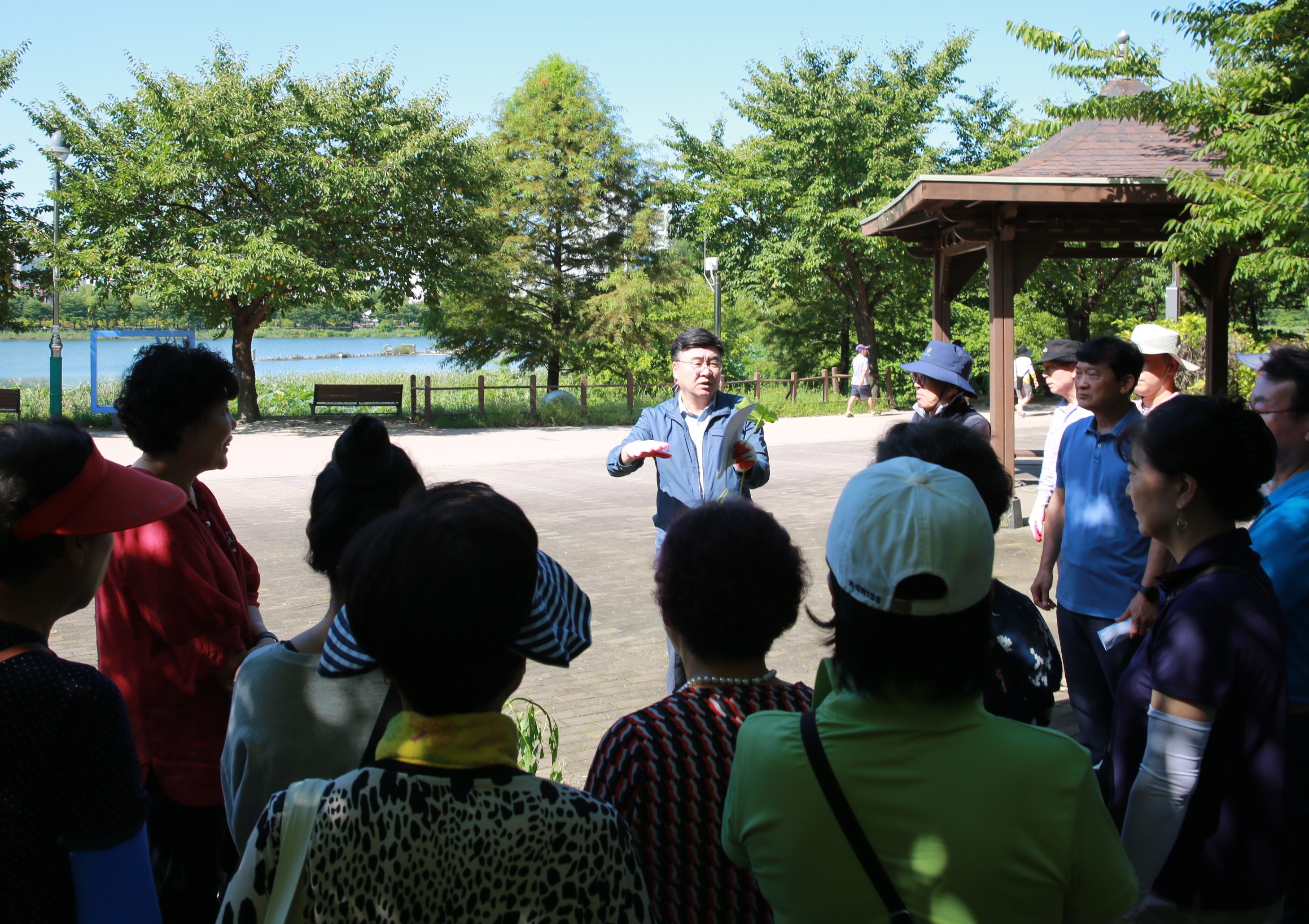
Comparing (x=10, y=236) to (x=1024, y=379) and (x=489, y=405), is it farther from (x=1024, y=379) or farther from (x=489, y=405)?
(x=1024, y=379)

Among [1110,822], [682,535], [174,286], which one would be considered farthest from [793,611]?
[174,286]

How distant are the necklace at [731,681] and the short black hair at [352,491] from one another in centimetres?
88

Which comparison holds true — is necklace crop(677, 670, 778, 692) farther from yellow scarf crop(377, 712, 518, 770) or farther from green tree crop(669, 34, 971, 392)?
green tree crop(669, 34, 971, 392)

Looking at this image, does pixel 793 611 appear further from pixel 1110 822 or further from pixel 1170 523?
pixel 1170 523

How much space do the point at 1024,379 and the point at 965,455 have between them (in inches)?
963

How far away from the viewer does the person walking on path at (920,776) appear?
151 cm

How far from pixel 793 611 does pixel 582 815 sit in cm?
76

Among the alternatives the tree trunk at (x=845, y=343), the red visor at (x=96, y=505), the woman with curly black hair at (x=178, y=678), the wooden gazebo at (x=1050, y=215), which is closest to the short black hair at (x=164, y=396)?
the woman with curly black hair at (x=178, y=678)

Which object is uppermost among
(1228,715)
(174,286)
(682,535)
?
(174,286)

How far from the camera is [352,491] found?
2.48 metres

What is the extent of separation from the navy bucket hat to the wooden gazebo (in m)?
4.52

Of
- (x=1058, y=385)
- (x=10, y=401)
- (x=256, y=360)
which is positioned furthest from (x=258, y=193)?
(x=256, y=360)

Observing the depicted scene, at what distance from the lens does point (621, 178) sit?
108 ft

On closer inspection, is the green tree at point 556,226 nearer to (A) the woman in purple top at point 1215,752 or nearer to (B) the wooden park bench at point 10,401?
(B) the wooden park bench at point 10,401
